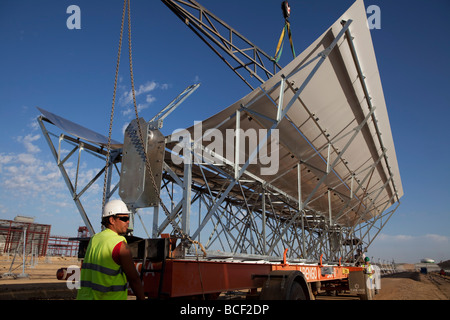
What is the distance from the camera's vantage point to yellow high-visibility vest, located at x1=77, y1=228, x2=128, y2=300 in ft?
8.69

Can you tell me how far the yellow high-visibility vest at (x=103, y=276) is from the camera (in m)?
2.65

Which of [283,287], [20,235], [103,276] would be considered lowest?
[283,287]

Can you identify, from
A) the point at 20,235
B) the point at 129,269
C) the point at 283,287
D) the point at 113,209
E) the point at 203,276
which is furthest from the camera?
the point at 20,235

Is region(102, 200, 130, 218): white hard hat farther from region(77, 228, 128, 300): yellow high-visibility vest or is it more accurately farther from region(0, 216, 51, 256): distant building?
region(0, 216, 51, 256): distant building

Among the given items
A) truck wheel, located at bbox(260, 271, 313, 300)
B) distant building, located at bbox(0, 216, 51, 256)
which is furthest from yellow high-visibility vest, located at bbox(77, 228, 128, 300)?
distant building, located at bbox(0, 216, 51, 256)

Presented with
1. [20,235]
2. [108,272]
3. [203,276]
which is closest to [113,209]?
[108,272]

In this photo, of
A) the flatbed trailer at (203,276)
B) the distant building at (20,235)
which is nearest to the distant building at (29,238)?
the distant building at (20,235)

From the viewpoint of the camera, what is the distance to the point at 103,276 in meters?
2.66

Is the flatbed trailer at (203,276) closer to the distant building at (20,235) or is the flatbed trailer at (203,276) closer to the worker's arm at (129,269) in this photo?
the worker's arm at (129,269)

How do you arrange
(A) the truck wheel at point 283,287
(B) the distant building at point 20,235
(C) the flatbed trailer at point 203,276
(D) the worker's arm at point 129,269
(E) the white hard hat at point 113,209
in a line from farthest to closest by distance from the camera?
(B) the distant building at point 20,235, (A) the truck wheel at point 283,287, (C) the flatbed trailer at point 203,276, (E) the white hard hat at point 113,209, (D) the worker's arm at point 129,269

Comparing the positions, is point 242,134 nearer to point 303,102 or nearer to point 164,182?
point 303,102

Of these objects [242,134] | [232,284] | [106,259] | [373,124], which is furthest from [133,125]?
[373,124]

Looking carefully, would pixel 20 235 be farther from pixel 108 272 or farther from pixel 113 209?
pixel 108 272

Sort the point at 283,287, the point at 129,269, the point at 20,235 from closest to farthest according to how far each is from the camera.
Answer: the point at 129,269 → the point at 283,287 → the point at 20,235
